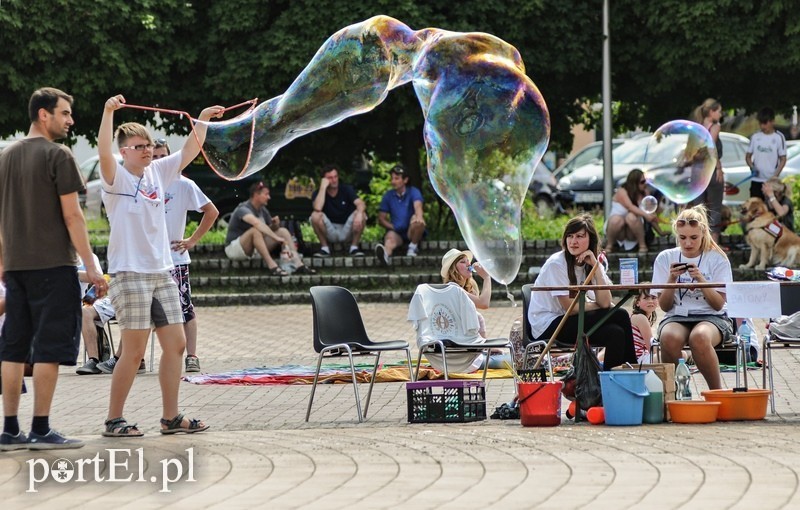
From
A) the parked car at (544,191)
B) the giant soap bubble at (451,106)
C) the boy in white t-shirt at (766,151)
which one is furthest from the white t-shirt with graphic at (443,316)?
the parked car at (544,191)

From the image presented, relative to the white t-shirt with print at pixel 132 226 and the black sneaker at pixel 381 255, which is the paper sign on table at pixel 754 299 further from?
the black sneaker at pixel 381 255

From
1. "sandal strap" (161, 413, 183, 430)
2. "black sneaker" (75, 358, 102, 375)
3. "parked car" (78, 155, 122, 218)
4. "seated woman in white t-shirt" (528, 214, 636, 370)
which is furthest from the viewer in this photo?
"parked car" (78, 155, 122, 218)

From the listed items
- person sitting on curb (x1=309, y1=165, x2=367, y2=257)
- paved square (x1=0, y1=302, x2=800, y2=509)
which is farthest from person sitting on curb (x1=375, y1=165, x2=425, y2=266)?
paved square (x1=0, y1=302, x2=800, y2=509)

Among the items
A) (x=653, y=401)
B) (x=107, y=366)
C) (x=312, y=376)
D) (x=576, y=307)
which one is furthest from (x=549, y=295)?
(x=107, y=366)

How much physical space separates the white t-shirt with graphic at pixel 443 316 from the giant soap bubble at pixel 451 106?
0.54 metres

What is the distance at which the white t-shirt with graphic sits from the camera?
10.4m

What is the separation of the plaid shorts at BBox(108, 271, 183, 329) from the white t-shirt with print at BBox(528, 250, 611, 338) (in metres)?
2.56

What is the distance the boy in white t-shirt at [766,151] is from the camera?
19641 millimetres

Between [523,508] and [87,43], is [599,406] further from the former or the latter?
[87,43]

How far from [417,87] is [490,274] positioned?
5.20ft

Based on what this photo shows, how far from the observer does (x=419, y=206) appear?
19.3m

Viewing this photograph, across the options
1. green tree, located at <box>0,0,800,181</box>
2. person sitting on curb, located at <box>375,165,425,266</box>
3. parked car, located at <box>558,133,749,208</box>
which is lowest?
person sitting on curb, located at <box>375,165,425,266</box>

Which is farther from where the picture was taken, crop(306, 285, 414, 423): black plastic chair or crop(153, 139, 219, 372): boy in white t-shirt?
crop(153, 139, 219, 372): boy in white t-shirt

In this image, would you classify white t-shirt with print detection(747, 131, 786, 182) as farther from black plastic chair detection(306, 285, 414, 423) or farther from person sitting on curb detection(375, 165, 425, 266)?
black plastic chair detection(306, 285, 414, 423)
